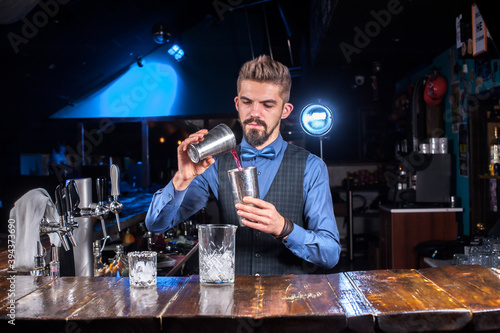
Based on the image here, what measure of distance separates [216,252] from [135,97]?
26.0ft

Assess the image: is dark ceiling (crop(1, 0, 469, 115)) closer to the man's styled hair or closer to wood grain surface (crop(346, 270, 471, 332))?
the man's styled hair

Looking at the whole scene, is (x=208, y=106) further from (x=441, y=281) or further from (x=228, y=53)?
(x=441, y=281)

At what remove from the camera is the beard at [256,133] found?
178 centimetres

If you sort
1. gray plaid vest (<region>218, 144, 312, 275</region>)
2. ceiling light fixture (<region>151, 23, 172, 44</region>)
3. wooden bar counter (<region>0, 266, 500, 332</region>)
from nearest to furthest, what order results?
wooden bar counter (<region>0, 266, 500, 332</region>) < gray plaid vest (<region>218, 144, 312, 275</region>) < ceiling light fixture (<region>151, 23, 172, 44</region>)

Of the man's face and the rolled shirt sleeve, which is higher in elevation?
the man's face

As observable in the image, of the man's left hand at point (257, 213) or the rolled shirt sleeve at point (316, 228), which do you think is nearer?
the man's left hand at point (257, 213)

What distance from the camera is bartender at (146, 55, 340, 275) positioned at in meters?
1.72

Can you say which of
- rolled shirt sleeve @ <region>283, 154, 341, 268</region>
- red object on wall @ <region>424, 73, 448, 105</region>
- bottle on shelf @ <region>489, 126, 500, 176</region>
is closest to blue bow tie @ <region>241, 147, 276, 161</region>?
rolled shirt sleeve @ <region>283, 154, 341, 268</region>

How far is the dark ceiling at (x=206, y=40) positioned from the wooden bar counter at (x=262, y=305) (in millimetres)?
2492

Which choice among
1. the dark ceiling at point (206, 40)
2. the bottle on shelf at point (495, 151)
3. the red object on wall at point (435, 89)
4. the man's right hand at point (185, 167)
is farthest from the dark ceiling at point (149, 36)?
the man's right hand at point (185, 167)

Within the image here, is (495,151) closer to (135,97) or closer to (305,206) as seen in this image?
(305,206)

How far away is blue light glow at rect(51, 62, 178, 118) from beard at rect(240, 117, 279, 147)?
705cm

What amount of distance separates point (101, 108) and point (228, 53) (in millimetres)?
2804

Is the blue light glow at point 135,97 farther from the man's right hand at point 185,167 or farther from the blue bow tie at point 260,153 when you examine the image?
the man's right hand at point 185,167
